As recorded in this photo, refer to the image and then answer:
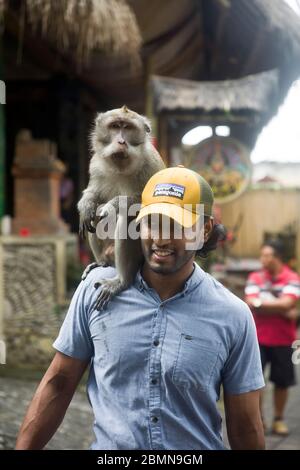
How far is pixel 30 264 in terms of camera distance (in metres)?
7.20

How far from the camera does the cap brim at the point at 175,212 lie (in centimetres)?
208

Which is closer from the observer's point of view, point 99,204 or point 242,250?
point 99,204

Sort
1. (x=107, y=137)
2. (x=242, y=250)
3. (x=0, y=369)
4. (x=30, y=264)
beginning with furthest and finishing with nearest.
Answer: (x=242, y=250) → (x=30, y=264) → (x=0, y=369) → (x=107, y=137)

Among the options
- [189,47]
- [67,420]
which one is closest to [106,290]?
[67,420]

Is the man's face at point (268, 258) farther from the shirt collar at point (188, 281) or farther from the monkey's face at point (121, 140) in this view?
the shirt collar at point (188, 281)

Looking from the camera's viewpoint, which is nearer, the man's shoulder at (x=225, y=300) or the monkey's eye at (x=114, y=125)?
the man's shoulder at (x=225, y=300)

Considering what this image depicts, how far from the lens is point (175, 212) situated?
6.85 ft

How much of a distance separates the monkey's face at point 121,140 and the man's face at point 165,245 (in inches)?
21.1

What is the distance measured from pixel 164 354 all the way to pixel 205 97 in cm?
566

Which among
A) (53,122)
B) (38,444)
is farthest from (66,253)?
(38,444)

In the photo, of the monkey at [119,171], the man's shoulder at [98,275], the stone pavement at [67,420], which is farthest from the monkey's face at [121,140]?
the stone pavement at [67,420]
